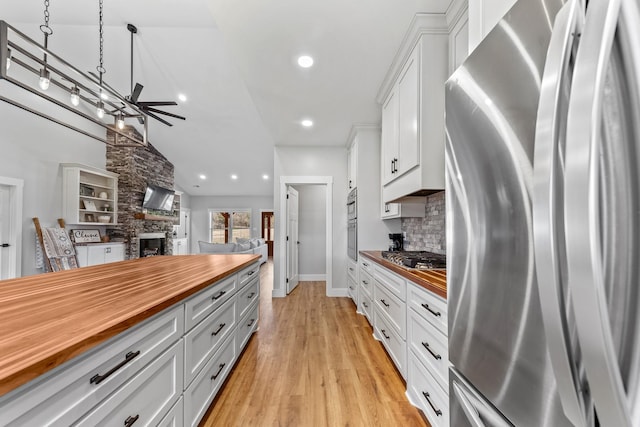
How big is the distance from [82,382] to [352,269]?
3.54 m

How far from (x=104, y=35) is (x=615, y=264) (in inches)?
220

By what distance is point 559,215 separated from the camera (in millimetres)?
436

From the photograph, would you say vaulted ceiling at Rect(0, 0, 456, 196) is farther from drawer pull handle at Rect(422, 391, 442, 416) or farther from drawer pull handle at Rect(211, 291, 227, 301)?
drawer pull handle at Rect(422, 391, 442, 416)

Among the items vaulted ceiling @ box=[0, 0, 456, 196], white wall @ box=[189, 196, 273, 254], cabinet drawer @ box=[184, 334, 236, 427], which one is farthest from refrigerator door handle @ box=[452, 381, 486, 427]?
white wall @ box=[189, 196, 273, 254]

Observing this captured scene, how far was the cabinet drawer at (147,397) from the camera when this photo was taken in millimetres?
836

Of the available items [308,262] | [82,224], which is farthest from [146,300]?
[82,224]

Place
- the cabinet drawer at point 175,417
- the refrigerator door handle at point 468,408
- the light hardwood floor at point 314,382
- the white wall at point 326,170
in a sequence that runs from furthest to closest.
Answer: the white wall at point 326,170 < the light hardwood floor at point 314,382 < the cabinet drawer at point 175,417 < the refrigerator door handle at point 468,408

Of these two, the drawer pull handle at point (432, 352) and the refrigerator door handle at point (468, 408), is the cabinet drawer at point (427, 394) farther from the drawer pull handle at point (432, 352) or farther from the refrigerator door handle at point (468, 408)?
the refrigerator door handle at point (468, 408)

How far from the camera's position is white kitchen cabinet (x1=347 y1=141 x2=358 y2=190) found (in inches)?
154

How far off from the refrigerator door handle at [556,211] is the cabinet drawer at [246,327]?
2.18 metres

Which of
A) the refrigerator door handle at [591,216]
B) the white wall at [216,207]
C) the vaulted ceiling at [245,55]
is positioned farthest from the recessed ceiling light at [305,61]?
the white wall at [216,207]

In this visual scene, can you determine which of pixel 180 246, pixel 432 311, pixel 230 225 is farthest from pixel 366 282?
pixel 230 225

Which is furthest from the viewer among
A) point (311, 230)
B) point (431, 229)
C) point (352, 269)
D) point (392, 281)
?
point (311, 230)

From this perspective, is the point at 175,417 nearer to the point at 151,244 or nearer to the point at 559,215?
the point at 559,215
